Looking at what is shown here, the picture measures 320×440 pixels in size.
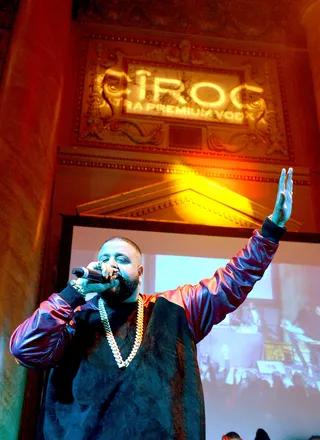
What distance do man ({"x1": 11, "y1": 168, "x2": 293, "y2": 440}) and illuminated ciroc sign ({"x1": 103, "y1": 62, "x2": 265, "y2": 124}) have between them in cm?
445

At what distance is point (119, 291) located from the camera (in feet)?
5.03

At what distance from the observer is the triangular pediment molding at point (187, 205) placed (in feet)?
16.3

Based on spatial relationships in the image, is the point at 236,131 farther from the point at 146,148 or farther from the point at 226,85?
the point at 146,148

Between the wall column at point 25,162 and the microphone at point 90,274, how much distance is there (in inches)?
77.5

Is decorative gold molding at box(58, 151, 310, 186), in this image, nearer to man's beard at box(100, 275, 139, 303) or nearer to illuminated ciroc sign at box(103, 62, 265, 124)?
illuminated ciroc sign at box(103, 62, 265, 124)

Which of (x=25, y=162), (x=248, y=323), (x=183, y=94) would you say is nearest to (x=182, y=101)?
(x=183, y=94)

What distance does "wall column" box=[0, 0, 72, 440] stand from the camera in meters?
3.09

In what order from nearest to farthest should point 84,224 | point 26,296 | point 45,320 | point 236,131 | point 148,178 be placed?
point 45,320 → point 26,296 → point 84,224 → point 148,178 → point 236,131

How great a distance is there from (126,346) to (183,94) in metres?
5.08

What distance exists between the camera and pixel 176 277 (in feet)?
13.9

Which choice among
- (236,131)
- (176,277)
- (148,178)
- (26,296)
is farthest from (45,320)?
(236,131)

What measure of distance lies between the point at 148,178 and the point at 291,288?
215 centimetres

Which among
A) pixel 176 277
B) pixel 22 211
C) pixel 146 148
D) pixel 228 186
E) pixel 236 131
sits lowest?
pixel 176 277

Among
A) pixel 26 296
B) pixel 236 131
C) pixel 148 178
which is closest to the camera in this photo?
pixel 26 296
